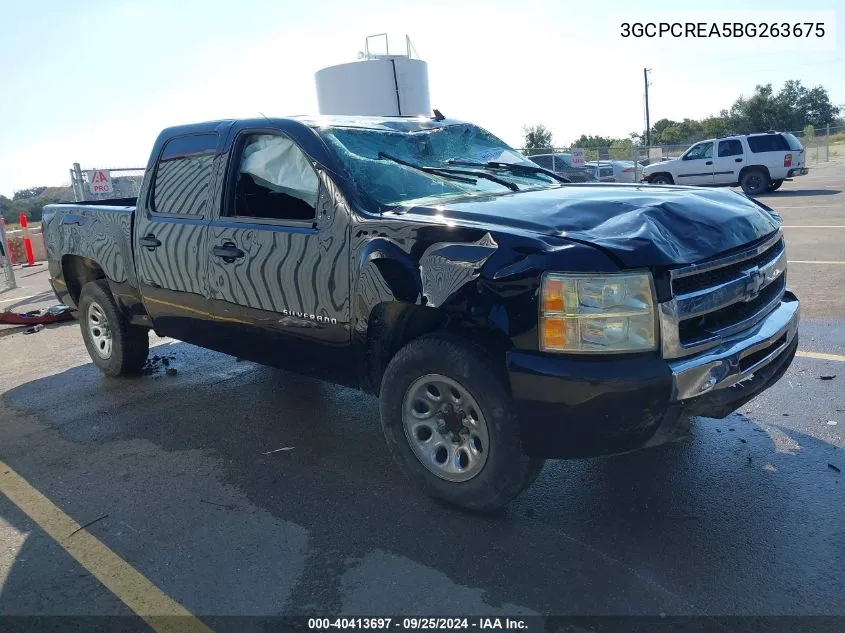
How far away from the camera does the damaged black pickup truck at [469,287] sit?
2.82 m

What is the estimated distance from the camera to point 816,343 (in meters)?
5.56

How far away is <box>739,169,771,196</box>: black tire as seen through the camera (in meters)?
21.4

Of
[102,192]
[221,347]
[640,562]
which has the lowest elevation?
[640,562]

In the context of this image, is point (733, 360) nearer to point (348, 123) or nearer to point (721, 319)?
point (721, 319)

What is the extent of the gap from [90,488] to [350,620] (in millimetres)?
1996

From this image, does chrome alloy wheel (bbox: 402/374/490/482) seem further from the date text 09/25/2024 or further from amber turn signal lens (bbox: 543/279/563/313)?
the date text 09/25/2024

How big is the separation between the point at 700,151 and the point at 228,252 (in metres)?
21.4

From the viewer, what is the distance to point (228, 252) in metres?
4.19

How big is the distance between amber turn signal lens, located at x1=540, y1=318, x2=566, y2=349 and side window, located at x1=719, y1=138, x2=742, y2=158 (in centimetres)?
2149

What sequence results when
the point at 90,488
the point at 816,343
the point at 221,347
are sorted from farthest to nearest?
the point at 816,343
the point at 221,347
the point at 90,488

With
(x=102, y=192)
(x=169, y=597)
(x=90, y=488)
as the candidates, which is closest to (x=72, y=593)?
(x=169, y=597)

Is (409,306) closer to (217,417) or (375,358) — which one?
(375,358)

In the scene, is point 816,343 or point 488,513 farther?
point 816,343

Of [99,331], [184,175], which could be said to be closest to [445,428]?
[184,175]
